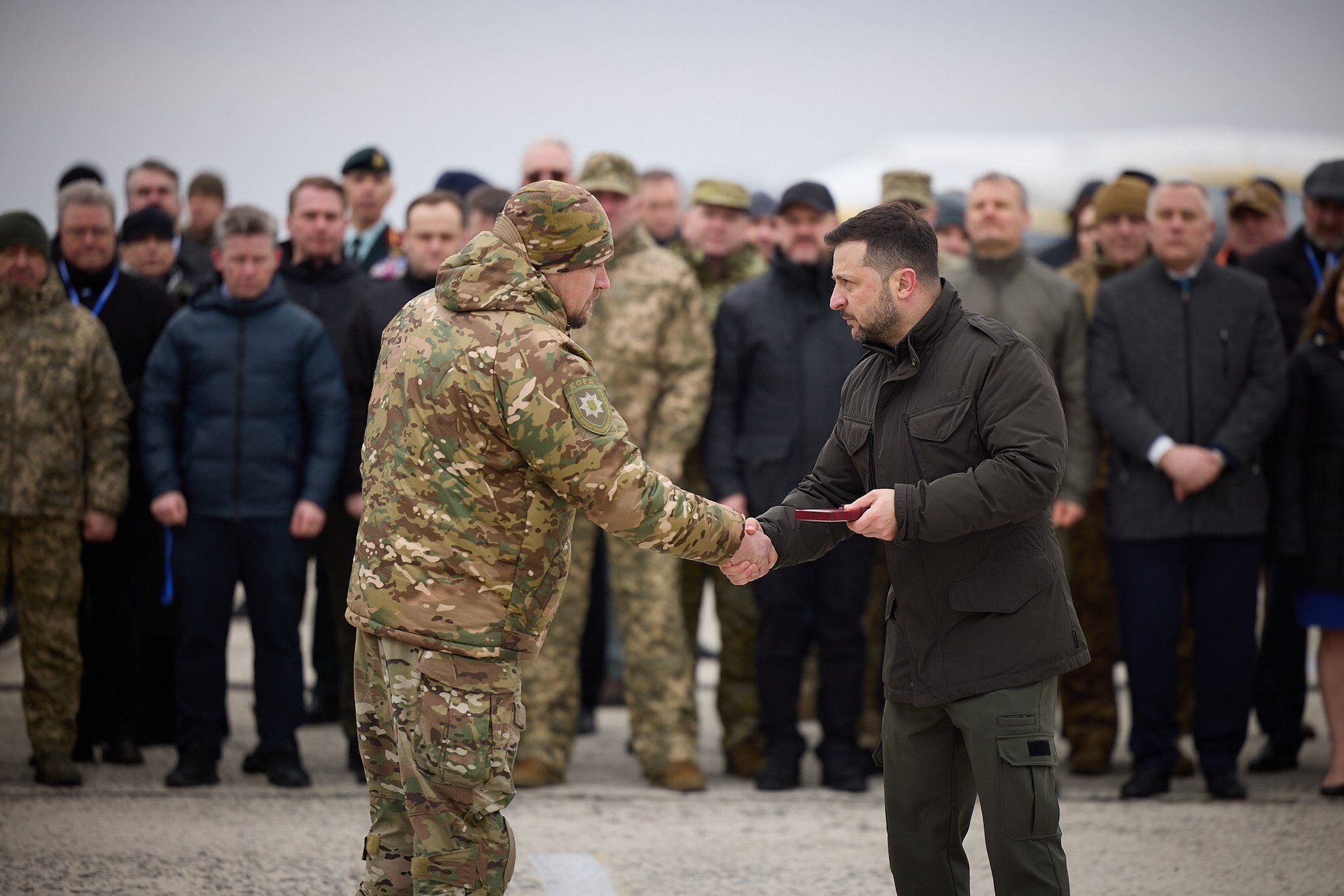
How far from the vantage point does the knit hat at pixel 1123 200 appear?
775 cm

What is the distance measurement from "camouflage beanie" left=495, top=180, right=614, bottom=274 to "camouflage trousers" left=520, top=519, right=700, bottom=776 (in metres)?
3.00

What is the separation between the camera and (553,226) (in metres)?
3.89

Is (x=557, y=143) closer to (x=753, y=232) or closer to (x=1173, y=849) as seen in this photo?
(x=753, y=232)

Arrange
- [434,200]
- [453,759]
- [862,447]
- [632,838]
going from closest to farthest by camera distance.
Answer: [453,759], [862,447], [632,838], [434,200]

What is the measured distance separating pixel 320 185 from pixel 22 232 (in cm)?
153

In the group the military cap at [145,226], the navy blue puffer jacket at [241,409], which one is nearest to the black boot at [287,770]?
the navy blue puffer jacket at [241,409]

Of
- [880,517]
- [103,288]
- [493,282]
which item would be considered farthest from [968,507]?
[103,288]

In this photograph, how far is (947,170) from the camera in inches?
916

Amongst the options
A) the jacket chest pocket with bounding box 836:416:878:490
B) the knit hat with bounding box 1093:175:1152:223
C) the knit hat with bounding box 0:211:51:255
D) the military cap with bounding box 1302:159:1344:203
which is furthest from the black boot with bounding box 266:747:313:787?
the military cap with bounding box 1302:159:1344:203

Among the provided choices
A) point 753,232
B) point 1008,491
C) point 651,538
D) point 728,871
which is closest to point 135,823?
point 728,871

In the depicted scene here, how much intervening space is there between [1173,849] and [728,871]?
183 centimetres

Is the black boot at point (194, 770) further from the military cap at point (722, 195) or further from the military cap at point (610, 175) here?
the military cap at point (722, 195)

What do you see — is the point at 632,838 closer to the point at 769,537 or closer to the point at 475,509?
the point at 769,537

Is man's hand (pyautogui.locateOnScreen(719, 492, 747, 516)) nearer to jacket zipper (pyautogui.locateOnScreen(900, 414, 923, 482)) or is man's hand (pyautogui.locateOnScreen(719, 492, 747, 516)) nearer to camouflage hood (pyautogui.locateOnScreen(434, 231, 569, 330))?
jacket zipper (pyautogui.locateOnScreen(900, 414, 923, 482))
